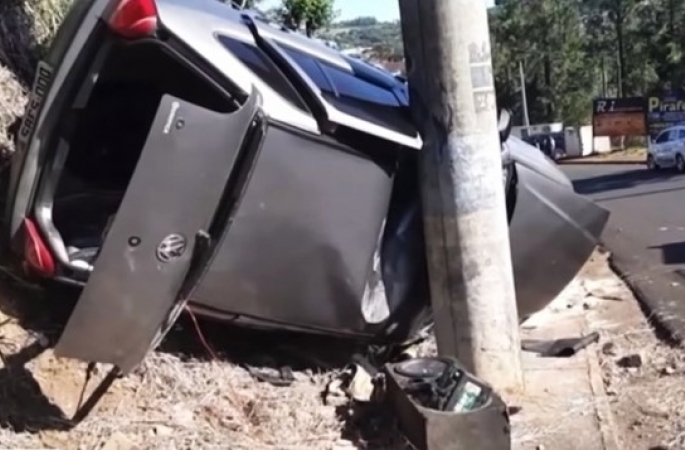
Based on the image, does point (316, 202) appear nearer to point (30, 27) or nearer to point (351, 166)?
point (351, 166)

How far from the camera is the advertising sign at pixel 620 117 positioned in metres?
54.7

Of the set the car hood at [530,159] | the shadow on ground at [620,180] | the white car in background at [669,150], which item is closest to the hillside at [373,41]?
the car hood at [530,159]

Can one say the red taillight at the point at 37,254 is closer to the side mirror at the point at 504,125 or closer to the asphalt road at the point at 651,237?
the side mirror at the point at 504,125

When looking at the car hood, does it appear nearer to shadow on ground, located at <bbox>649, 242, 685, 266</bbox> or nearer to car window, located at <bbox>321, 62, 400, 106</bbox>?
car window, located at <bbox>321, 62, 400, 106</bbox>

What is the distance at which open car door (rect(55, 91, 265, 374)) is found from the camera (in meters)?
5.12

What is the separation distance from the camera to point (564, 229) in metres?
7.83

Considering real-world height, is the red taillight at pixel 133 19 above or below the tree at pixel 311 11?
above

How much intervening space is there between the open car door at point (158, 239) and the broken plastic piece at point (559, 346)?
2949 mm

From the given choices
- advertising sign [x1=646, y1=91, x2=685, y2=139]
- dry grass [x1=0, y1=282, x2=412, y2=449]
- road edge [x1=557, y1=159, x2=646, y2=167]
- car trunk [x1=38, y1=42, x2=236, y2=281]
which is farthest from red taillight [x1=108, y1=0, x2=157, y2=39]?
advertising sign [x1=646, y1=91, x2=685, y2=139]

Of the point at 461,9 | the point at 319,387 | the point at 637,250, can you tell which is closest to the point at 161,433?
the point at 319,387

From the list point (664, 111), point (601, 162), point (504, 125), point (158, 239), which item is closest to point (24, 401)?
point (158, 239)

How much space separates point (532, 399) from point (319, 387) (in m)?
1.16

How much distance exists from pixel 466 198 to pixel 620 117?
50.9 meters

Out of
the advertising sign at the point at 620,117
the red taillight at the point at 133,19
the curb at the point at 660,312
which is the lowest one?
the advertising sign at the point at 620,117
